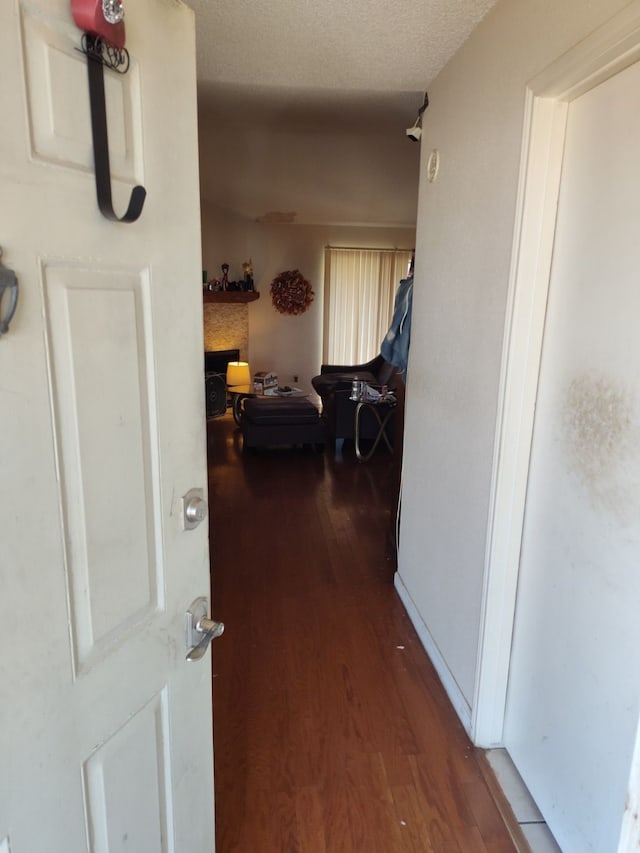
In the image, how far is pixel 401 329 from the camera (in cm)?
277

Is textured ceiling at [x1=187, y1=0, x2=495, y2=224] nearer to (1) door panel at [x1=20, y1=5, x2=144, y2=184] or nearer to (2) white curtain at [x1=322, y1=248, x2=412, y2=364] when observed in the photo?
(1) door panel at [x1=20, y1=5, x2=144, y2=184]

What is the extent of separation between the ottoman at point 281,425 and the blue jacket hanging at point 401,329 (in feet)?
7.43

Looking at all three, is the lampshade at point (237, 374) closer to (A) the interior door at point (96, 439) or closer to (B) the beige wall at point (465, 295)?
(B) the beige wall at point (465, 295)

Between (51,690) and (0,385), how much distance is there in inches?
16.1

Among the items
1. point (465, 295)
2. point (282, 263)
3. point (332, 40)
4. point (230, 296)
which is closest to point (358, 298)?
point (282, 263)

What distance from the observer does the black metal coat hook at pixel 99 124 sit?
0.73 metres

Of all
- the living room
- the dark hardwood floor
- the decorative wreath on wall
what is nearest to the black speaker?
the living room

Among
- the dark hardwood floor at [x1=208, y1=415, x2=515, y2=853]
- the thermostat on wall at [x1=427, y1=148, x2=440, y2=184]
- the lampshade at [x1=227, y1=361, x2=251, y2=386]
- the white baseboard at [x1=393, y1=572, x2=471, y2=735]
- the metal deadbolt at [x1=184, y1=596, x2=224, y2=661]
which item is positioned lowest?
the dark hardwood floor at [x1=208, y1=415, x2=515, y2=853]

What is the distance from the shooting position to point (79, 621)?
802 mm

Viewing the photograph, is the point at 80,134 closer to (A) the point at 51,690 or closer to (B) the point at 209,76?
(A) the point at 51,690

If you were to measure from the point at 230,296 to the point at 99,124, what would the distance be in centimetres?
654

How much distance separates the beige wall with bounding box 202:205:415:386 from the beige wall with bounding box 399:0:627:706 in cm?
523

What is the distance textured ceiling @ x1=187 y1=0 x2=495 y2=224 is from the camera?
69.8 inches

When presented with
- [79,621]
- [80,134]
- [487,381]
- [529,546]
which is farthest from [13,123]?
[529,546]
